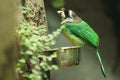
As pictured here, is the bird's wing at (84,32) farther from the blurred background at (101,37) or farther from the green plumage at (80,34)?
the blurred background at (101,37)

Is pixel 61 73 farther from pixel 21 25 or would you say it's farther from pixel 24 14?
pixel 21 25

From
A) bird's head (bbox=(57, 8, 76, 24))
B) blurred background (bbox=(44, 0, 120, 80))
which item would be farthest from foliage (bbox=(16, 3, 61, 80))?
blurred background (bbox=(44, 0, 120, 80))

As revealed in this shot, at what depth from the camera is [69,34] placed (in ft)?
10.3

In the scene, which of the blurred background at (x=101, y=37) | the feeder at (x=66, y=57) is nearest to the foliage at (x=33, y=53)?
the feeder at (x=66, y=57)

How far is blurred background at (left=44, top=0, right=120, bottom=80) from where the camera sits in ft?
15.0

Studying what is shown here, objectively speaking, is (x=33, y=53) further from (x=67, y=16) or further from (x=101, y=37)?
(x=101, y=37)
